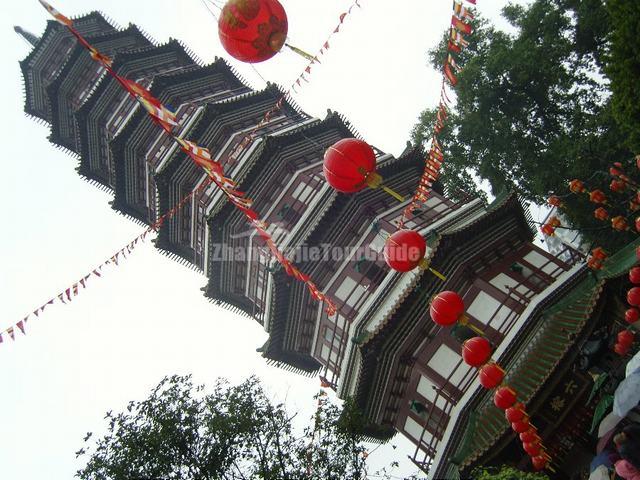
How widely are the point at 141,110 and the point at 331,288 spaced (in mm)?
12152

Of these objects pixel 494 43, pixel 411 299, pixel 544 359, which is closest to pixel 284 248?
pixel 411 299

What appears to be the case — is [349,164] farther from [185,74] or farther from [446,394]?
[185,74]

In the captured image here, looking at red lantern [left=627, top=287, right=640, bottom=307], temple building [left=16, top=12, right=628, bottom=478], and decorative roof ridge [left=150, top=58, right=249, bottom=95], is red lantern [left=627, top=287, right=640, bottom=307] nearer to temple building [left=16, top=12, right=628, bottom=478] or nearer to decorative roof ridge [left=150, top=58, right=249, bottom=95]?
temple building [left=16, top=12, right=628, bottom=478]

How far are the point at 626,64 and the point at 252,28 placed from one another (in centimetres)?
729

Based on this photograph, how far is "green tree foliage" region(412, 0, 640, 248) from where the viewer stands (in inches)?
704

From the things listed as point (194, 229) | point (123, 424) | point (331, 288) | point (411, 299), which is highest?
point (411, 299)

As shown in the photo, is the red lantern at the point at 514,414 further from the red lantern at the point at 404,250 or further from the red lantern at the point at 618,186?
the red lantern at the point at 618,186

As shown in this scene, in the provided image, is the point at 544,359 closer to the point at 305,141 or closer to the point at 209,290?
the point at 305,141

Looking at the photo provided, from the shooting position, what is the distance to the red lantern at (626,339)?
10.6 metres

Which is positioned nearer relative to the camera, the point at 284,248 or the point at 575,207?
the point at 284,248

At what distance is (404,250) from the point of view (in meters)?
10.6

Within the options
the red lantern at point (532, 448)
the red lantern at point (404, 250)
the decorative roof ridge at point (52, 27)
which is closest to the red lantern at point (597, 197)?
the red lantern at point (404, 250)

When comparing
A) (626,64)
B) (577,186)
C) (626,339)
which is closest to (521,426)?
(626,339)

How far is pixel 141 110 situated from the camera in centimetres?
2153
